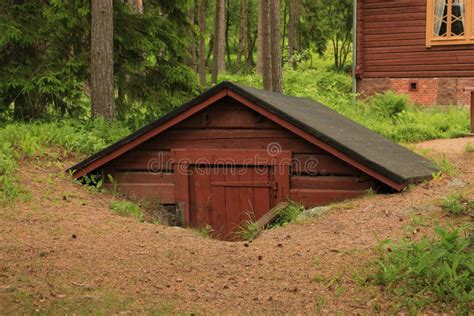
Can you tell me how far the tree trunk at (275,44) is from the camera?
18344mm

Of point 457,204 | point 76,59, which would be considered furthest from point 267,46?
point 457,204

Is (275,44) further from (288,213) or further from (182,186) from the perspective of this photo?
(288,213)

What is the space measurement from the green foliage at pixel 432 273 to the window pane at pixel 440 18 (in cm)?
1668

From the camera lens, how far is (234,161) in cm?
969

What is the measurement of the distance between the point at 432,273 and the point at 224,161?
15.9 feet

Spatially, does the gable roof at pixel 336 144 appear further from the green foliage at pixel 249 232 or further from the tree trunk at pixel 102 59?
the tree trunk at pixel 102 59

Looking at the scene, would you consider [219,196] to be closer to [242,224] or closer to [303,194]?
[242,224]

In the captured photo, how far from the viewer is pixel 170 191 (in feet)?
32.7

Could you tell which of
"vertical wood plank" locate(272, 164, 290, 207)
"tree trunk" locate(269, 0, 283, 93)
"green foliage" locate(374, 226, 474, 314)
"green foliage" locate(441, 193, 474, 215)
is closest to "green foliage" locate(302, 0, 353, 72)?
"tree trunk" locate(269, 0, 283, 93)

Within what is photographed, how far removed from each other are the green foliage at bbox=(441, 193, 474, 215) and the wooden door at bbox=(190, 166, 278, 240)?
2950mm

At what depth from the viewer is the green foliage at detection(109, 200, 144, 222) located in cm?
883

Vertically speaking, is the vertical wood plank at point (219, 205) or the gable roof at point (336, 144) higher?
the gable roof at point (336, 144)

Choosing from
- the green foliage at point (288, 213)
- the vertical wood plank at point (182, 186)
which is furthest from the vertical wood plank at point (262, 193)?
the vertical wood plank at point (182, 186)

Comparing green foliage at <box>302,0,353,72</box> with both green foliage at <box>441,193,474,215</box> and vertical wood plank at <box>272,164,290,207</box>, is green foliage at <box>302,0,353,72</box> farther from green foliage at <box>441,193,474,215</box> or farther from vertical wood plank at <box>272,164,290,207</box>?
green foliage at <box>441,193,474,215</box>
